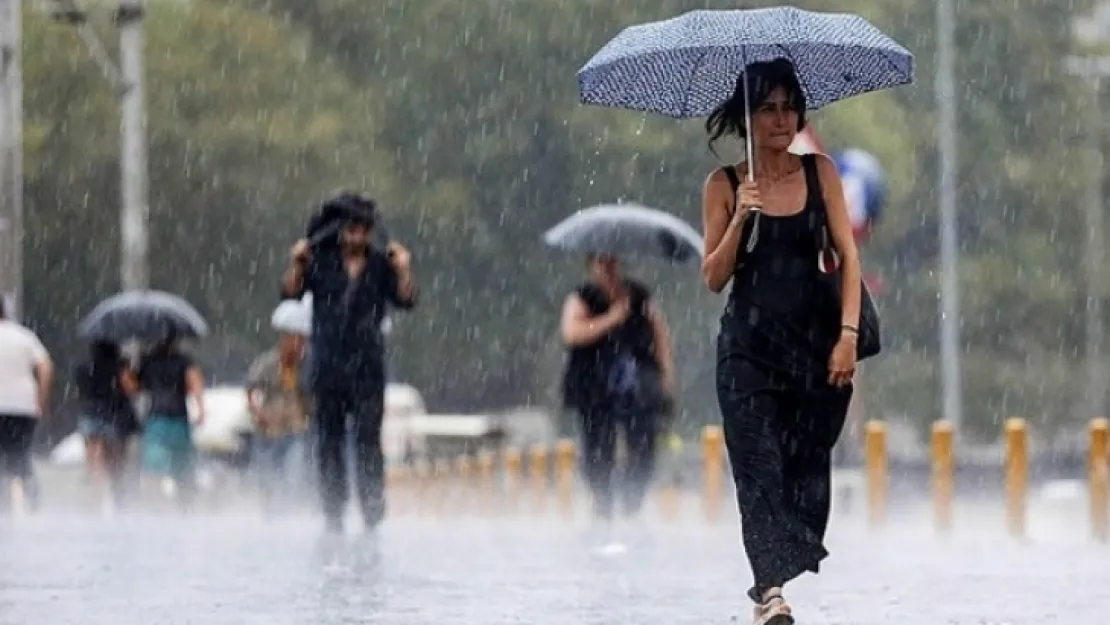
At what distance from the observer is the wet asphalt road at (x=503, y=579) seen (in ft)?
33.5

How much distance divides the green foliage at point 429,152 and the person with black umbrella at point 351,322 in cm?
3599

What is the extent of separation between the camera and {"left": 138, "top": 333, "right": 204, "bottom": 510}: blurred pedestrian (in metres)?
22.7

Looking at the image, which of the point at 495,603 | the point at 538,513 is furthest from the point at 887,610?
the point at 538,513

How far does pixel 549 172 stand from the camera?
179ft

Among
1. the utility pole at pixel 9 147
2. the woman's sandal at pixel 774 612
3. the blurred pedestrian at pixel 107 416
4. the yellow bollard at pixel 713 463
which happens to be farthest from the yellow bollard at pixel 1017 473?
the utility pole at pixel 9 147

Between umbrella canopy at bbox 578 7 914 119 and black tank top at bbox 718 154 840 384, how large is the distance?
0.52 meters

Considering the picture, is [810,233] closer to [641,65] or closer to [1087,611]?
[641,65]

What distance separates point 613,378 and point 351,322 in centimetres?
198

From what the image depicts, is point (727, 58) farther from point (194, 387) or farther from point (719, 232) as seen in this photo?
point (194, 387)

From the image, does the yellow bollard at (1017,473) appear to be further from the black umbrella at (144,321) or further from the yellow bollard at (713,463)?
the black umbrella at (144,321)

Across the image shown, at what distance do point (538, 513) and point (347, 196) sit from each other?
617 inches

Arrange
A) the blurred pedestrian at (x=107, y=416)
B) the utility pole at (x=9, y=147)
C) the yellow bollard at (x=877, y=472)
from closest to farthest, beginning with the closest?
1. the yellow bollard at (x=877, y=472)
2. the blurred pedestrian at (x=107, y=416)
3. the utility pole at (x=9, y=147)

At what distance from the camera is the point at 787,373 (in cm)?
895

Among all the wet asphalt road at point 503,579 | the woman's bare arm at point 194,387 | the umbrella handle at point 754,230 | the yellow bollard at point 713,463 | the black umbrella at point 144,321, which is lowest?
the yellow bollard at point 713,463
